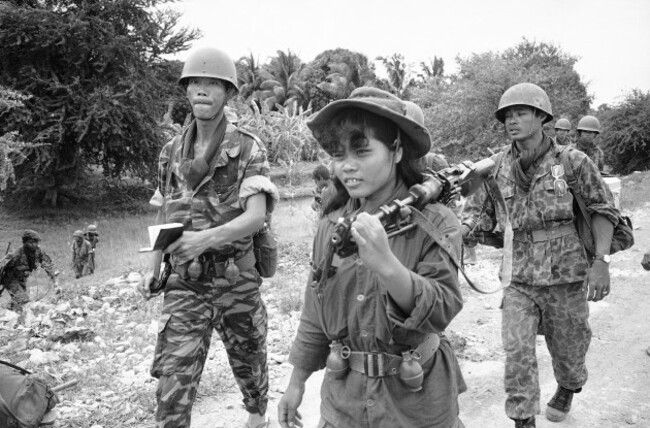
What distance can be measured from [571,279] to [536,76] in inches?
925

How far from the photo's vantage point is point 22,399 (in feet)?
13.7

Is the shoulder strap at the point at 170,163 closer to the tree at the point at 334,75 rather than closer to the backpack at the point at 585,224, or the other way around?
the backpack at the point at 585,224

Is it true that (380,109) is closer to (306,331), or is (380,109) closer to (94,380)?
(306,331)

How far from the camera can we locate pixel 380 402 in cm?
219

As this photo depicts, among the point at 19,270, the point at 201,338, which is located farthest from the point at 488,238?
the point at 19,270

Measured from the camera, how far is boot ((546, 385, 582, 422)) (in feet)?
14.7

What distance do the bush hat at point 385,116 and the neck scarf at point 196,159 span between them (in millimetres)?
1624

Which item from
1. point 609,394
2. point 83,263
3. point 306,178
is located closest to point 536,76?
point 306,178

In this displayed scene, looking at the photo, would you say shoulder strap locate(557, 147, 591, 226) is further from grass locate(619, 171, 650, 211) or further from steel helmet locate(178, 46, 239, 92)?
grass locate(619, 171, 650, 211)

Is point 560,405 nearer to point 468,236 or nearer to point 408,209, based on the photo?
point 468,236

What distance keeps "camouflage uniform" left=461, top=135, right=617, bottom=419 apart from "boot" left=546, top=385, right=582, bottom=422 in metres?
0.19

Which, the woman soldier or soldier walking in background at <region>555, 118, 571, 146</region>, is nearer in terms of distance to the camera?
the woman soldier

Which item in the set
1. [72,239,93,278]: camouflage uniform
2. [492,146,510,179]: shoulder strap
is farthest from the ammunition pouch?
[72,239,93,278]: camouflage uniform

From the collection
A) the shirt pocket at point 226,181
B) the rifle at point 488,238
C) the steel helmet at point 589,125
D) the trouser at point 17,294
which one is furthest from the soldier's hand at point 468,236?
the trouser at point 17,294
